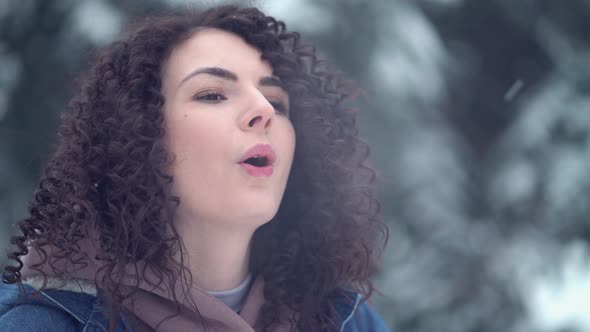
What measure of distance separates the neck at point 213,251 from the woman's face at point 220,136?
3 centimetres

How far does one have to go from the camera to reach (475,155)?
2295 mm

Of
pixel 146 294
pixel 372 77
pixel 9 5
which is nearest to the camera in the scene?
pixel 146 294

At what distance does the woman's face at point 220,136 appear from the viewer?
1.33 metres

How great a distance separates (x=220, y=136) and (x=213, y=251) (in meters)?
0.30

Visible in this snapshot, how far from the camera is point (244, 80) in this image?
1416mm

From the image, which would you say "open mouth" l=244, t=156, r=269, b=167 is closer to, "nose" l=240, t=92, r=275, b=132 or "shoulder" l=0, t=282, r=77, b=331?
"nose" l=240, t=92, r=275, b=132

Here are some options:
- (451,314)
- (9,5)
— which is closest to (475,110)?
(451,314)

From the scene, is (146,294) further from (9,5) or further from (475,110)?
(475,110)

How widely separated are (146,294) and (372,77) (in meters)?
1.23

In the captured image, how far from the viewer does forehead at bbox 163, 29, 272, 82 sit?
55.5 inches

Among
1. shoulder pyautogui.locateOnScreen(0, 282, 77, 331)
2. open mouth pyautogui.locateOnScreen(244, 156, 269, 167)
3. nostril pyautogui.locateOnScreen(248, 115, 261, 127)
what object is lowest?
shoulder pyautogui.locateOnScreen(0, 282, 77, 331)

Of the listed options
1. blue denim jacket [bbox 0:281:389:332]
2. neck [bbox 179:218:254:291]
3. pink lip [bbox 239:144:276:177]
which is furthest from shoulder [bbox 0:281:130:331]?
pink lip [bbox 239:144:276:177]

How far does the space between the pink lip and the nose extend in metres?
0.04

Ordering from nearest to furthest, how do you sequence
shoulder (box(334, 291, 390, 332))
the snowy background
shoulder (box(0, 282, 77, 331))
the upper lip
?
shoulder (box(0, 282, 77, 331))
the upper lip
shoulder (box(334, 291, 390, 332))
the snowy background
